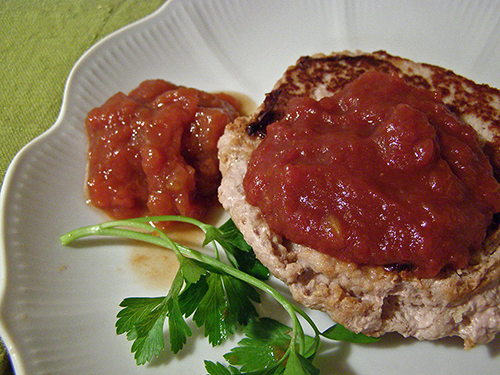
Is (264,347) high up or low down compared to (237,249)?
down

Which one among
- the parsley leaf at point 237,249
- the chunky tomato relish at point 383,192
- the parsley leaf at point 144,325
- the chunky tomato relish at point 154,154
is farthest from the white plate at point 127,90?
the chunky tomato relish at point 383,192

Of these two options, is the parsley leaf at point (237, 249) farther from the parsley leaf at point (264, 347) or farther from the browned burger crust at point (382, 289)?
the parsley leaf at point (264, 347)

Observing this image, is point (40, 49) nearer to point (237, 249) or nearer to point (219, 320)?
point (237, 249)

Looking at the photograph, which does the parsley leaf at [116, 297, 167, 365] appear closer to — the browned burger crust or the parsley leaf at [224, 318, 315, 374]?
the parsley leaf at [224, 318, 315, 374]

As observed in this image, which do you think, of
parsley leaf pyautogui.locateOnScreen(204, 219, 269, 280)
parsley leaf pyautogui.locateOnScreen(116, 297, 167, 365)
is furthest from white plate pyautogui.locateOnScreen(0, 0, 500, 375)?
parsley leaf pyautogui.locateOnScreen(204, 219, 269, 280)

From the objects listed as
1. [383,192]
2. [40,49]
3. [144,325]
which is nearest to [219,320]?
[144,325]

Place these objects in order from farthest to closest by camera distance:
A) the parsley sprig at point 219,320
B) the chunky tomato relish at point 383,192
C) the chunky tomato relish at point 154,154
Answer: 1. the chunky tomato relish at point 154,154
2. the parsley sprig at point 219,320
3. the chunky tomato relish at point 383,192

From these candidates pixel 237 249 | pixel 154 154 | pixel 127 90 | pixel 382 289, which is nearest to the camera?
pixel 382 289

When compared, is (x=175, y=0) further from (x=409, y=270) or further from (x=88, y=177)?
(x=409, y=270)
